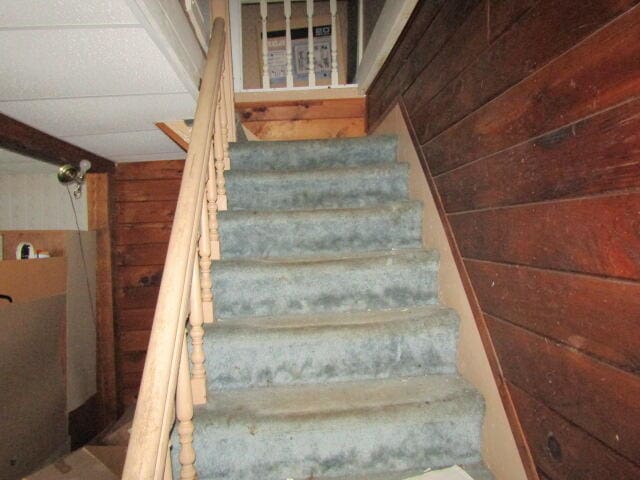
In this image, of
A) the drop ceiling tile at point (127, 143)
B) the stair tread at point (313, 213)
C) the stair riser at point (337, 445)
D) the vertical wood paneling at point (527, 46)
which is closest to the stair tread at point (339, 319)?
the stair riser at point (337, 445)

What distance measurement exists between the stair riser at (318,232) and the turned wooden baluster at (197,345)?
0.47m

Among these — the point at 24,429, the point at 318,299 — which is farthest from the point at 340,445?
the point at 24,429

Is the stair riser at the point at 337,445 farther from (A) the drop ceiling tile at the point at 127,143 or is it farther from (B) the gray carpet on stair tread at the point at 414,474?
(A) the drop ceiling tile at the point at 127,143

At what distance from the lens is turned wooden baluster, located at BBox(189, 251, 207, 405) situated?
37.7 inches

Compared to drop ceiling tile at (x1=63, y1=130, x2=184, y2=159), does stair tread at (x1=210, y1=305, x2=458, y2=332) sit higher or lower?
lower

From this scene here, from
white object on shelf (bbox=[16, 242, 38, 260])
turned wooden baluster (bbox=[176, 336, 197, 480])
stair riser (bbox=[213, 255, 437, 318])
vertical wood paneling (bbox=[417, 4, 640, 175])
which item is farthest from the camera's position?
white object on shelf (bbox=[16, 242, 38, 260])

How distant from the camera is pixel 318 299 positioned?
4.35 ft

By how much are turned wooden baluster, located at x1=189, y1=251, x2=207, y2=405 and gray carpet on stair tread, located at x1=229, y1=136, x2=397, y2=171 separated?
1.01 meters

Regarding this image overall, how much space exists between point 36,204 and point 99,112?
1.43 metres

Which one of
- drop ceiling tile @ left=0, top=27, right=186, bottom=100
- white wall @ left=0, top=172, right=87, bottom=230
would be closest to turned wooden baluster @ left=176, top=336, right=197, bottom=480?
drop ceiling tile @ left=0, top=27, right=186, bottom=100

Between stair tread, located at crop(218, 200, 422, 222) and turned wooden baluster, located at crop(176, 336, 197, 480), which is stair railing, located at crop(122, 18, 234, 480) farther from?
stair tread, located at crop(218, 200, 422, 222)

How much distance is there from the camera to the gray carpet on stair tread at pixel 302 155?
1860 millimetres

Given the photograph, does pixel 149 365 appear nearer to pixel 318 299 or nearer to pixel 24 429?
pixel 318 299

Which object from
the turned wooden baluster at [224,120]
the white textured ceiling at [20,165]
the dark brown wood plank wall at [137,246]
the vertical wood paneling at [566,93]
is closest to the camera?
the vertical wood paneling at [566,93]
